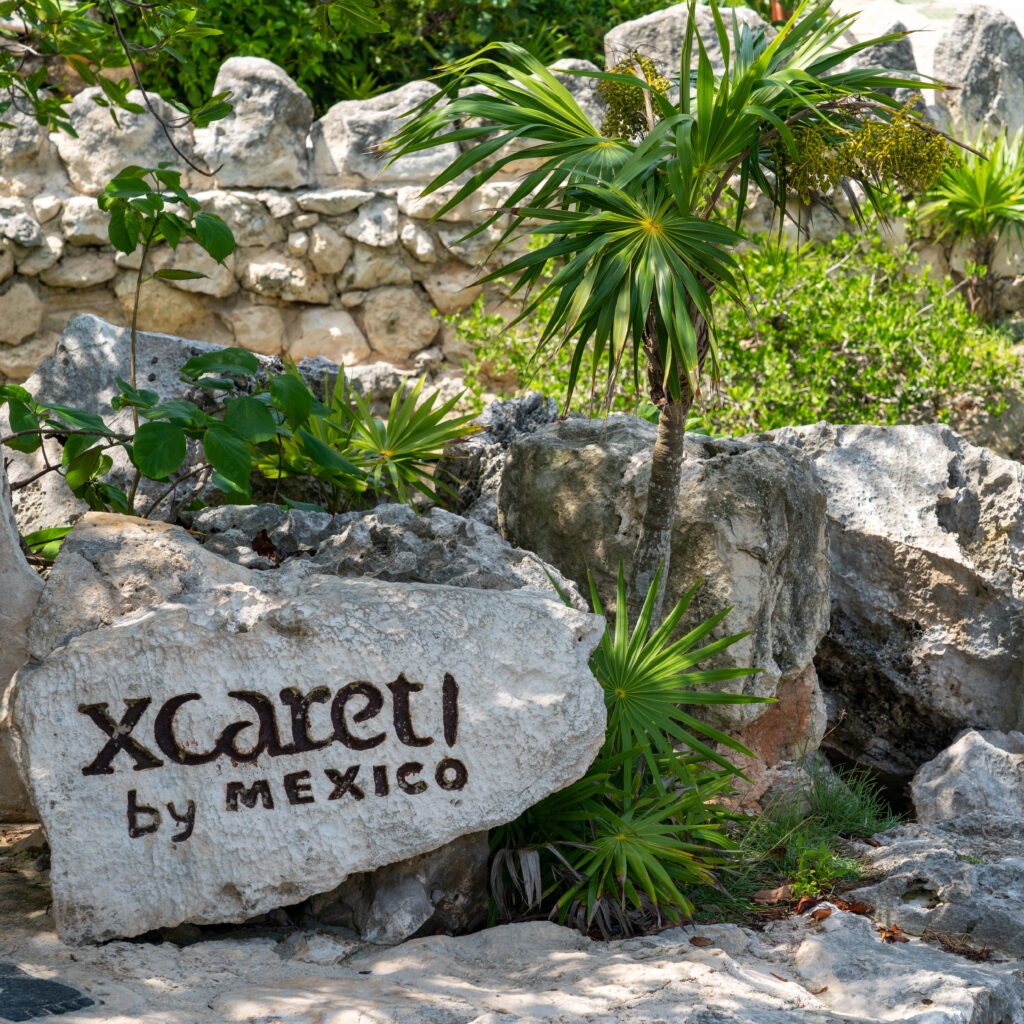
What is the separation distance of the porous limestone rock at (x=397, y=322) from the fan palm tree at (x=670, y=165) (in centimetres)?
423

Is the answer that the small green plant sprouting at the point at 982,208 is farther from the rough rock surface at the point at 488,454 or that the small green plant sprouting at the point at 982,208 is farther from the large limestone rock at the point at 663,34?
the rough rock surface at the point at 488,454

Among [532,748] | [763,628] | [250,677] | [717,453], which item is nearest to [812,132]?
[717,453]

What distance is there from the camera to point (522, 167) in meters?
7.95

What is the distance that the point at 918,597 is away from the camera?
4.74 m

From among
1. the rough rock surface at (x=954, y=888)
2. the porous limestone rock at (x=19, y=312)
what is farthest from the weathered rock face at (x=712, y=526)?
the porous limestone rock at (x=19, y=312)

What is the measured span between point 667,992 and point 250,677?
139cm

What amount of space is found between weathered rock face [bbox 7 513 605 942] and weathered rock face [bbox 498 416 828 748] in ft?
3.22

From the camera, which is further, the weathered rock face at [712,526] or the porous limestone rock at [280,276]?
the porous limestone rock at [280,276]

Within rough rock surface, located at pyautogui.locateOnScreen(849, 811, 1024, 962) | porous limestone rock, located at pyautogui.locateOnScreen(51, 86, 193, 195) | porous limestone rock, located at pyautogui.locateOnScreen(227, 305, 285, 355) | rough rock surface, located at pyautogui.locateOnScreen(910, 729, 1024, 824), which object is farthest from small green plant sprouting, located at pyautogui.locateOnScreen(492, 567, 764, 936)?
porous limestone rock, located at pyautogui.locateOnScreen(51, 86, 193, 195)

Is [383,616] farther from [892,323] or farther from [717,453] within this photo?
[892,323]

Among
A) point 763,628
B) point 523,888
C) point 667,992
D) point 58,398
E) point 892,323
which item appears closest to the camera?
point 667,992

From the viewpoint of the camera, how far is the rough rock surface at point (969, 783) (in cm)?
427

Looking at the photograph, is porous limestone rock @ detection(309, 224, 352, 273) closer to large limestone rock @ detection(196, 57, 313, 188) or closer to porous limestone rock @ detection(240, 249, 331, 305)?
porous limestone rock @ detection(240, 249, 331, 305)

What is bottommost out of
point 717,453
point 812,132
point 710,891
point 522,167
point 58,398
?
point 710,891
